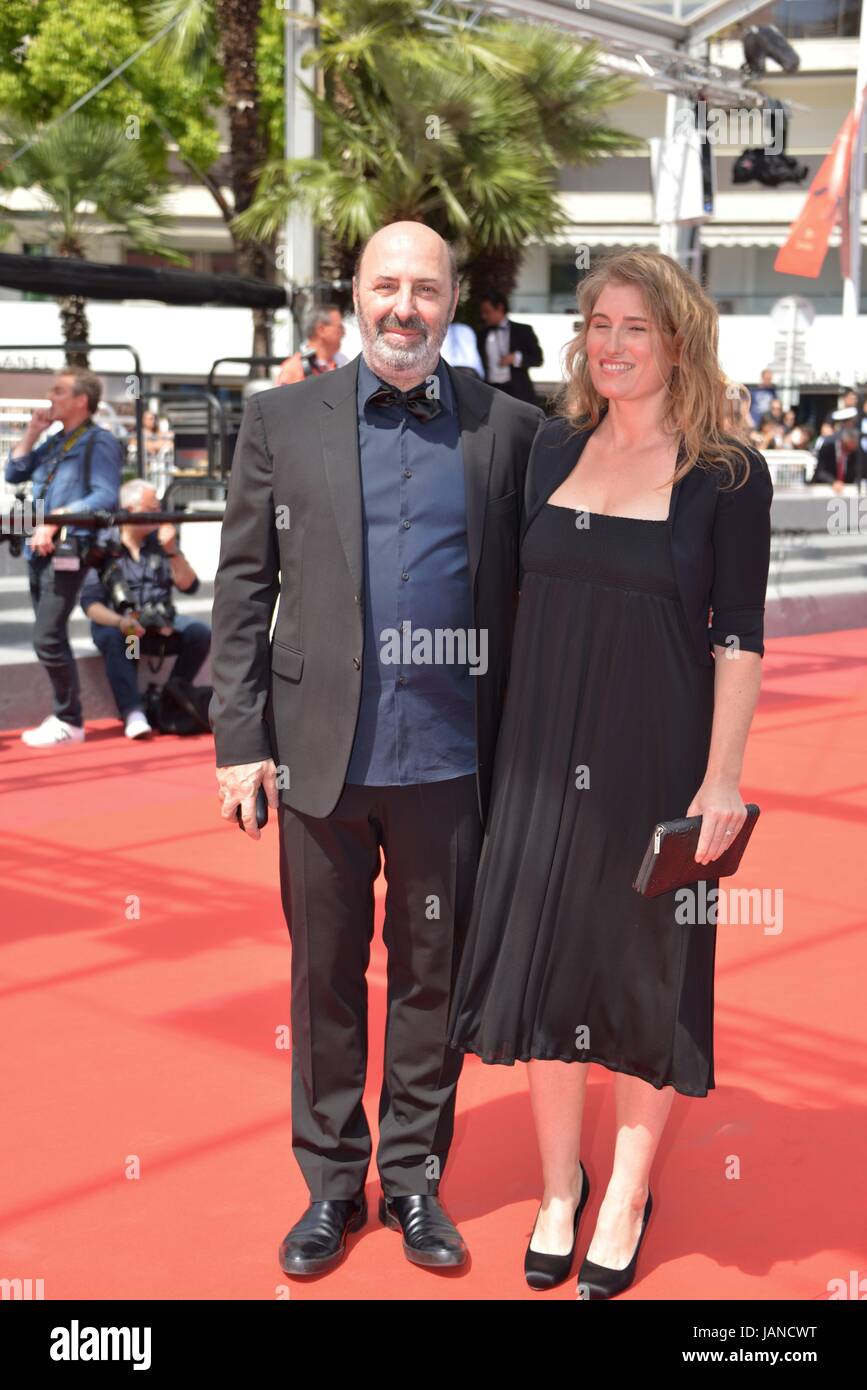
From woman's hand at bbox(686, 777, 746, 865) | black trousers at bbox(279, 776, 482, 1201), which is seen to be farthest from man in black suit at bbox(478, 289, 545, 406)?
woman's hand at bbox(686, 777, 746, 865)

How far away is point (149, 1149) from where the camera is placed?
11.6ft

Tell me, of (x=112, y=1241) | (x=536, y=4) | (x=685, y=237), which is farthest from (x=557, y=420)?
(x=685, y=237)

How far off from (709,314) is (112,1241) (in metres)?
2.06

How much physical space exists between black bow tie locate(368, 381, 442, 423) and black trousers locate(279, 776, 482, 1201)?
2.22ft

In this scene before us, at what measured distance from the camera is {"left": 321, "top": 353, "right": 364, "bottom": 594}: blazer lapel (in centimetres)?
292

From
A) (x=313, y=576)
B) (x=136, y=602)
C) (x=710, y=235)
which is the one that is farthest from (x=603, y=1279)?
(x=710, y=235)

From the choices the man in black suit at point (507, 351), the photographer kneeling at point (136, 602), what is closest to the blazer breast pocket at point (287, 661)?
the photographer kneeling at point (136, 602)

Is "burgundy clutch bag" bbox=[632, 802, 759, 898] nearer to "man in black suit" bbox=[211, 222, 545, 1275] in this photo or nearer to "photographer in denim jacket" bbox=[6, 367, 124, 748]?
"man in black suit" bbox=[211, 222, 545, 1275]

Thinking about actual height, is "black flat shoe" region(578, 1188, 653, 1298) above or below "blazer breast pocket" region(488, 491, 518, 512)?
below

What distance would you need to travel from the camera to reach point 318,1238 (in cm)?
303

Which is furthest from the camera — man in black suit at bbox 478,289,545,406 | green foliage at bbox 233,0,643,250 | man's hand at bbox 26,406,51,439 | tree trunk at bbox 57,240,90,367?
tree trunk at bbox 57,240,90,367

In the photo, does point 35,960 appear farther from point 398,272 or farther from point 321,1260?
point 398,272

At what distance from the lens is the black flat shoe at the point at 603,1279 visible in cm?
293

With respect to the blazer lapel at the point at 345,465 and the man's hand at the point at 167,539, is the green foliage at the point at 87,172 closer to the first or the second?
the man's hand at the point at 167,539
